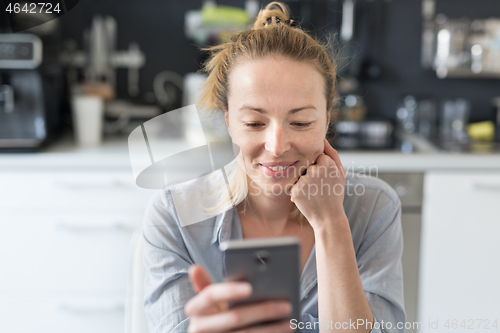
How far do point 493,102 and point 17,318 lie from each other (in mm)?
1532

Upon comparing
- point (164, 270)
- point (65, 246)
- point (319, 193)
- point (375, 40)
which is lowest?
point (65, 246)

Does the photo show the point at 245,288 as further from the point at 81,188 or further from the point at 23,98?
the point at 23,98

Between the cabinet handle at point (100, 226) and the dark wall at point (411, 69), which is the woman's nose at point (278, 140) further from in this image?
the dark wall at point (411, 69)

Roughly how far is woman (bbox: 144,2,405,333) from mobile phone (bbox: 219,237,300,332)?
0.15 ft

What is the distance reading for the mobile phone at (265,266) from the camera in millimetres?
249

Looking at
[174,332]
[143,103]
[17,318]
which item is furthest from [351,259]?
[143,103]

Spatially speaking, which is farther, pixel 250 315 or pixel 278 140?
pixel 278 140

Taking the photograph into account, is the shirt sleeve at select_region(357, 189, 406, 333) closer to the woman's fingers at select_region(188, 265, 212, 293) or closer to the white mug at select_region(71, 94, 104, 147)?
the woman's fingers at select_region(188, 265, 212, 293)

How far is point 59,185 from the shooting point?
105cm

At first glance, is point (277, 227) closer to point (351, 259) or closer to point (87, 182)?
point (351, 259)

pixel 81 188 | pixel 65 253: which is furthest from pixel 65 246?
pixel 81 188

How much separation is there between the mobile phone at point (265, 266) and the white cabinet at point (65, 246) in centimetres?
23

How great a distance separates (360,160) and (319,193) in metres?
0.72

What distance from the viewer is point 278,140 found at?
365 millimetres
